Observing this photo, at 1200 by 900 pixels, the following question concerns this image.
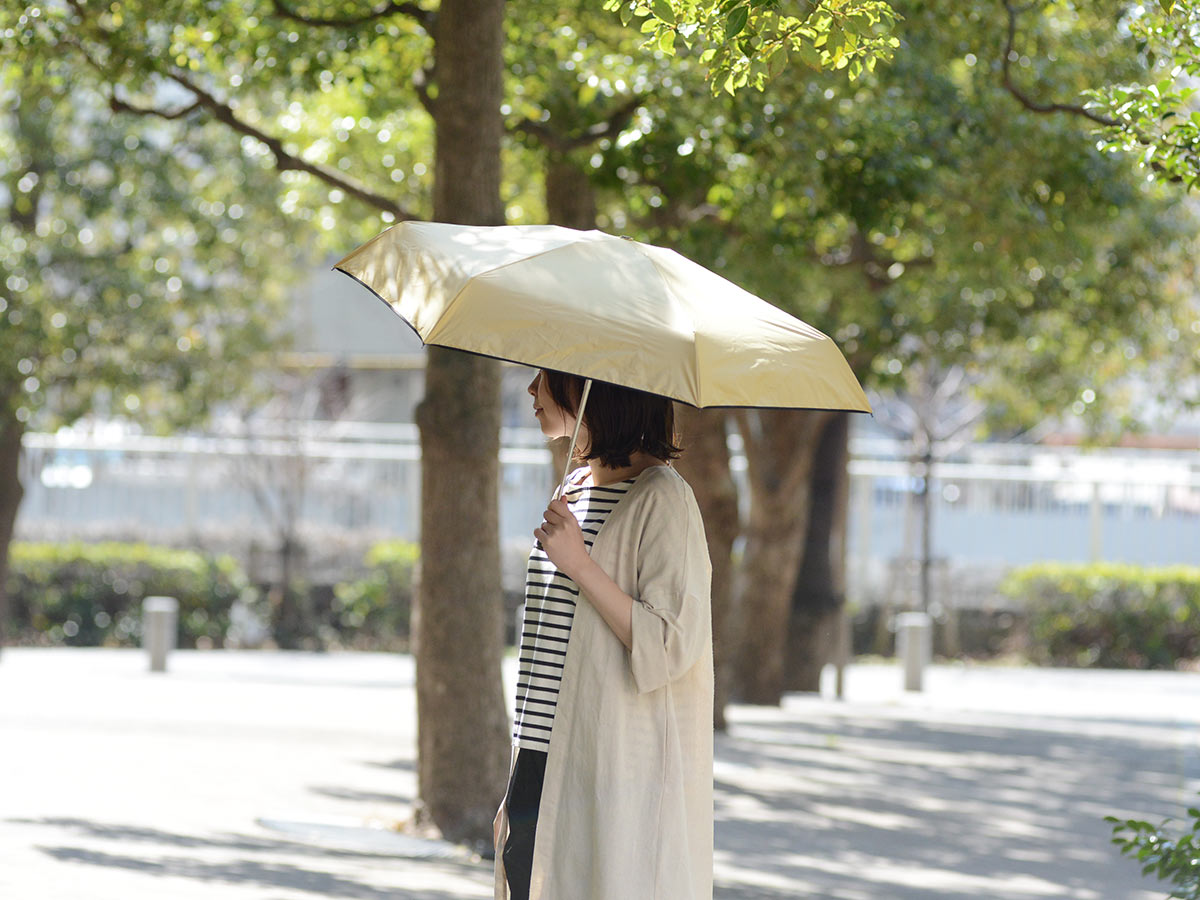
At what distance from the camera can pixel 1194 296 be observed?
56.7ft

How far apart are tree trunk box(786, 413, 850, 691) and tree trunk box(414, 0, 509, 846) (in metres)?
8.21

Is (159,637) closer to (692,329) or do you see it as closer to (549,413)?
(549,413)

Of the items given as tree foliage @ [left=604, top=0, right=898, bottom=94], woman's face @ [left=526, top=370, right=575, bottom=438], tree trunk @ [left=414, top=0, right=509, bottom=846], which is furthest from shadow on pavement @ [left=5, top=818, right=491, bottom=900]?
tree foliage @ [left=604, top=0, right=898, bottom=94]

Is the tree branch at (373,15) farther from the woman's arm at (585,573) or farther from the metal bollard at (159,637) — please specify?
the metal bollard at (159,637)

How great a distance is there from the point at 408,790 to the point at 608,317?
620 cm

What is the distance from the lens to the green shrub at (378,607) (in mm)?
19312

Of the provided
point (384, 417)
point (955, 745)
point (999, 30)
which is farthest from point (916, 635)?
point (384, 417)

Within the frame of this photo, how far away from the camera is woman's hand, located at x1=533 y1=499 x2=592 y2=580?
3.56 metres

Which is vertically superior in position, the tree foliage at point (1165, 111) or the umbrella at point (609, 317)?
the tree foliage at point (1165, 111)

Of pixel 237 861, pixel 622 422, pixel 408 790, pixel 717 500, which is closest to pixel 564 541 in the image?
pixel 622 422

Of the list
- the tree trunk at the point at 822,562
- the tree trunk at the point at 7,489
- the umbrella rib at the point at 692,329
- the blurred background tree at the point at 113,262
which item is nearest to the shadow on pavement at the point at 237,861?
the umbrella rib at the point at 692,329

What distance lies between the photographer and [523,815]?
3666 mm

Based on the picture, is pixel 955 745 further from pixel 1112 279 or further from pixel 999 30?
pixel 999 30

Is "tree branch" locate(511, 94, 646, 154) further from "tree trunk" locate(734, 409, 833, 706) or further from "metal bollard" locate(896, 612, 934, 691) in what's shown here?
"metal bollard" locate(896, 612, 934, 691)
